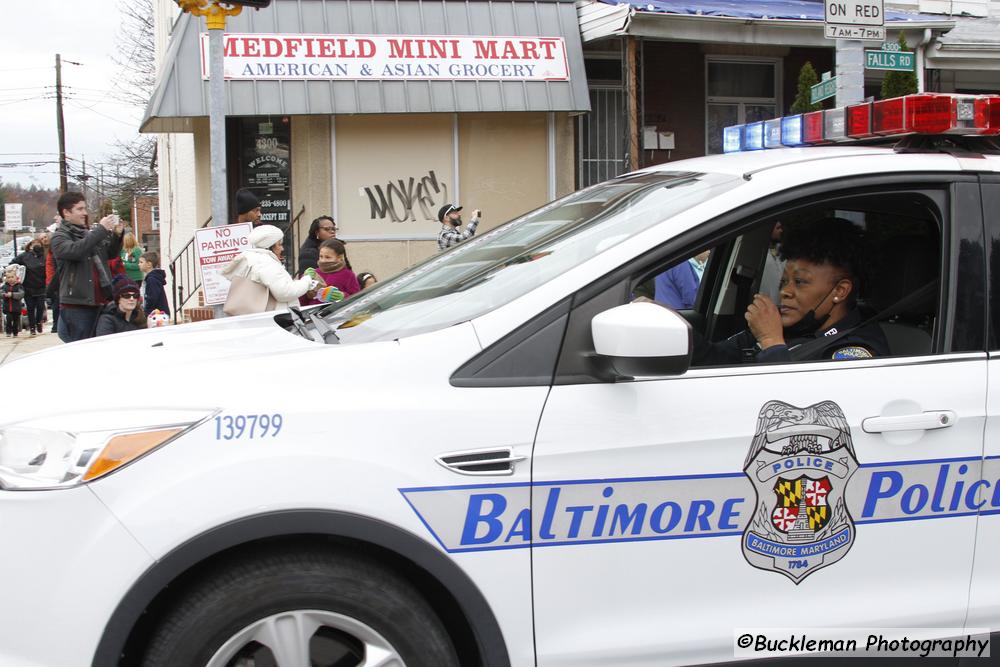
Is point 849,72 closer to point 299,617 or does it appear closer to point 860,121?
point 860,121

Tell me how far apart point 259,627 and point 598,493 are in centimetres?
89

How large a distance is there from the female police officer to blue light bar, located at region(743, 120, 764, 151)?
422 mm

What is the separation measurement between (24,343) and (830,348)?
54.9ft

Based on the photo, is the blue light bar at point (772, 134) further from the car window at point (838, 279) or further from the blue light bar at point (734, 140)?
the car window at point (838, 279)

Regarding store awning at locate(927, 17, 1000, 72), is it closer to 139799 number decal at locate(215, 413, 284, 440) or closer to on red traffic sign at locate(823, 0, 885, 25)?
on red traffic sign at locate(823, 0, 885, 25)

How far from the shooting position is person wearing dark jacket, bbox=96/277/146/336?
7527 mm

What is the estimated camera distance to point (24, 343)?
55.8 ft

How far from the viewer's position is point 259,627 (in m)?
2.39

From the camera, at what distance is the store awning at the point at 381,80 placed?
12.3m

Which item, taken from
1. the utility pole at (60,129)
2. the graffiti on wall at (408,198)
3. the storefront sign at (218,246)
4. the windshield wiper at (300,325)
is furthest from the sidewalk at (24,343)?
the utility pole at (60,129)

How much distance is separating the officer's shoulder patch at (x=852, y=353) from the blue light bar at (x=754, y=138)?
40.5 inches

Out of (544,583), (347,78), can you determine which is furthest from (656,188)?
(347,78)

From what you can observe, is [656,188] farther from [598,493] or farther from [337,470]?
[337,470]

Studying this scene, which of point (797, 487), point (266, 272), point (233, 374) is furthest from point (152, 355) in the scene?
point (266, 272)
